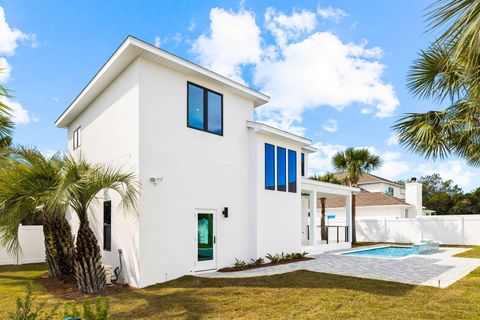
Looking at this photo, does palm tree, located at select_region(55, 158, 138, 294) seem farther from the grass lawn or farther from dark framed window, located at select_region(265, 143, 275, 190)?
dark framed window, located at select_region(265, 143, 275, 190)

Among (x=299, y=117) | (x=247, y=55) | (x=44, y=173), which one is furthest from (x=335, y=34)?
(x=44, y=173)

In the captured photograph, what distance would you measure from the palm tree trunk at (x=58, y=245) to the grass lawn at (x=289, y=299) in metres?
0.90

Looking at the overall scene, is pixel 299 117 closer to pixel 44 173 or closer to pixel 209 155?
pixel 209 155

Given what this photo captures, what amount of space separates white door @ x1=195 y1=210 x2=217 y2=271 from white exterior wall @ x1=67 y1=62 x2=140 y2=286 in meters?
2.32

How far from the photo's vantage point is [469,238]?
78.0ft

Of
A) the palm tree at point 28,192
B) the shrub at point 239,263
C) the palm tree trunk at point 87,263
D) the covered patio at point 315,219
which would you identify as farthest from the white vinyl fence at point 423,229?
the palm tree trunk at point 87,263

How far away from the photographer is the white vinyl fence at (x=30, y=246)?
16.9 m

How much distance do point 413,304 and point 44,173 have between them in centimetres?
1061

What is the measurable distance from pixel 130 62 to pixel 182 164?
3809mm

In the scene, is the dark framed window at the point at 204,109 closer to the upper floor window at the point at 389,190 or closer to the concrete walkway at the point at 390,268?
the concrete walkway at the point at 390,268

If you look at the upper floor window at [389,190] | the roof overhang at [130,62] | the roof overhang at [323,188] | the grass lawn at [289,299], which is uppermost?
the roof overhang at [130,62]

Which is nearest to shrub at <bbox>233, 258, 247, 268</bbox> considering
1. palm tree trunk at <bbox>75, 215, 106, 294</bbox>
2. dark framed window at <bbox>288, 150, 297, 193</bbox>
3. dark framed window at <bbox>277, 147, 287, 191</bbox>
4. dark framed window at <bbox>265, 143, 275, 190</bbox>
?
dark framed window at <bbox>265, 143, 275, 190</bbox>

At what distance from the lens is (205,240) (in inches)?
484

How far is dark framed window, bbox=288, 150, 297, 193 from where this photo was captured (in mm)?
16359
